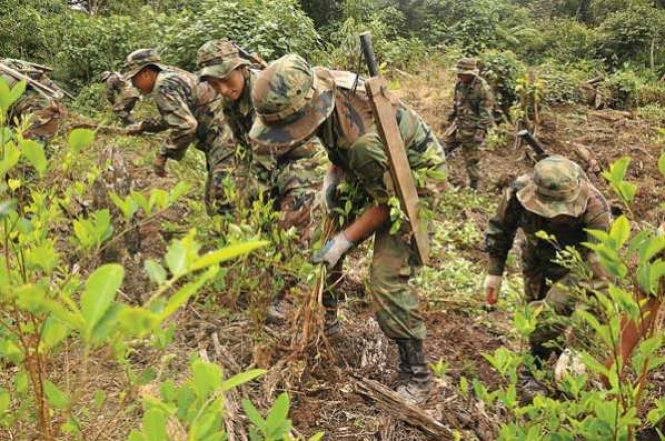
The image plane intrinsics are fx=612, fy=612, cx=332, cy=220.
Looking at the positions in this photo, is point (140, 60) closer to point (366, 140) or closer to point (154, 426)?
point (366, 140)

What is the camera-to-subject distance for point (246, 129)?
163 inches

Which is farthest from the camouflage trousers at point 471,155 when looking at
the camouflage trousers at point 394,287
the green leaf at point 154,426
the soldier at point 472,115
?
the green leaf at point 154,426

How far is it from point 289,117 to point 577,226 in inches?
64.1

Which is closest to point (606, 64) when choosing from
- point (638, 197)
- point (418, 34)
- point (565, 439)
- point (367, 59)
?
point (418, 34)

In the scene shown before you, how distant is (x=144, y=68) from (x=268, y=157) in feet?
4.75

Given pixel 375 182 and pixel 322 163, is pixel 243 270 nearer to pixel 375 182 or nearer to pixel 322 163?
pixel 375 182

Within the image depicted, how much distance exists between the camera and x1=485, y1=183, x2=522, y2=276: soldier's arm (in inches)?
135

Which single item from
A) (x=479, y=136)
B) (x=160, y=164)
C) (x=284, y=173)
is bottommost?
(x=479, y=136)

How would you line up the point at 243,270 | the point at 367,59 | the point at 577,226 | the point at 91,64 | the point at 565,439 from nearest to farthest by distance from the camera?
the point at 565,439, the point at 367,59, the point at 243,270, the point at 577,226, the point at 91,64

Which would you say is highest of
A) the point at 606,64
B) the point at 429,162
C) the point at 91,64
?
the point at 429,162

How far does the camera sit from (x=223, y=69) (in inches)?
153

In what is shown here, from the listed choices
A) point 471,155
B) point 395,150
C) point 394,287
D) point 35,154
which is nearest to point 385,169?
point 395,150

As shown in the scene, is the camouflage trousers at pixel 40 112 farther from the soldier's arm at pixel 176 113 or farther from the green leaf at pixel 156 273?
the green leaf at pixel 156 273

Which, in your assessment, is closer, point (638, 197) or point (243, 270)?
point (243, 270)
